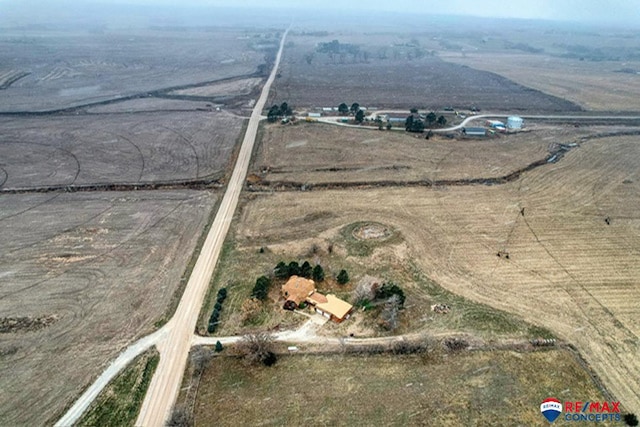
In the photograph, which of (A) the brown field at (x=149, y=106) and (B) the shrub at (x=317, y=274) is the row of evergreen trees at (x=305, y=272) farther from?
(A) the brown field at (x=149, y=106)

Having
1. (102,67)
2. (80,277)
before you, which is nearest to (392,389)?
(80,277)

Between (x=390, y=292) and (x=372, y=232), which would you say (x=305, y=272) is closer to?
(x=390, y=292)

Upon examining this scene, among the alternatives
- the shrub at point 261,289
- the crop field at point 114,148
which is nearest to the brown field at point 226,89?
the crop field at point 114,148

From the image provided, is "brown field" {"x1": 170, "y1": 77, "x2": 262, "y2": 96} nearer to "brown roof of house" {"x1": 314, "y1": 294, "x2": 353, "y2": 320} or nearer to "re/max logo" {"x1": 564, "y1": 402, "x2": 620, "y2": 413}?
"brown roof of house" {"x1": 314, "y1": 294, "x2": 353, "y2": 320}

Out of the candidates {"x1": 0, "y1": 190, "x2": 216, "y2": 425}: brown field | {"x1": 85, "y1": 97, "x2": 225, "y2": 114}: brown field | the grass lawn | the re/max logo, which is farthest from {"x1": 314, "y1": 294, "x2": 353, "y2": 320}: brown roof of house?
{"x1": 85, "y1": 97, "x2": 225, "y2": 114}: brown field

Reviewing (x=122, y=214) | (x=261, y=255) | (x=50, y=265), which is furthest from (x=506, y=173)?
(x=50, y=265)
